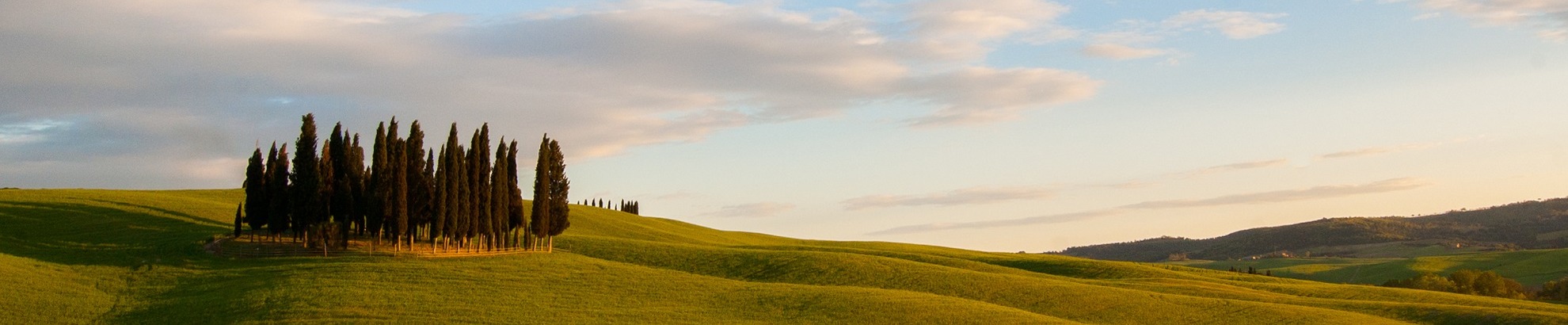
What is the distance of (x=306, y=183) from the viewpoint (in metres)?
65.4

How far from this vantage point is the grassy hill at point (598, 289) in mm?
49531

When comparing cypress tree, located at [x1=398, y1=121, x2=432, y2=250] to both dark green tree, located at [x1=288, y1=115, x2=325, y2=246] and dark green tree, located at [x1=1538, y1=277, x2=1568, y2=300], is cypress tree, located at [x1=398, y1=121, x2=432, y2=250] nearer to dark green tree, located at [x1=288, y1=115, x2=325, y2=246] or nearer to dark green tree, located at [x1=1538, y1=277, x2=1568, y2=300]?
dark green tree, located at [x1=288, y1=115, x2=325, y2=246]

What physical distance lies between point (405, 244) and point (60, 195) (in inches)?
1162

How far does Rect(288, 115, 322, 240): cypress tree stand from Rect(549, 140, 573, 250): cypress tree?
41.5ft

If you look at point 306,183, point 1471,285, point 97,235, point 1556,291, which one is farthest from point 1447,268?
point 97,235

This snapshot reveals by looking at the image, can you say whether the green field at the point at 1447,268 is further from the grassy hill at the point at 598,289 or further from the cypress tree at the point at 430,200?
the cypress tree at the point at 430,200

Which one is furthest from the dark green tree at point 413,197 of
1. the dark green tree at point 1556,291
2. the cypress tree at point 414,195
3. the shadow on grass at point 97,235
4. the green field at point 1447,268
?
the green field at point 1447,268

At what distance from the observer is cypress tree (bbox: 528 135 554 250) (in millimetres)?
68812

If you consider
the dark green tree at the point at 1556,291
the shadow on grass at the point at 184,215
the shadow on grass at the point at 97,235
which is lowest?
the dark green tree at the point at 1556,291

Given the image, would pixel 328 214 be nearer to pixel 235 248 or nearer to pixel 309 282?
pixel 235 248

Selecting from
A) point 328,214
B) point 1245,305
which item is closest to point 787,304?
point 1245,305

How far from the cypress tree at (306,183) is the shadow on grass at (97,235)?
5.03m

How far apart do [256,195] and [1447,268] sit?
118427 mm

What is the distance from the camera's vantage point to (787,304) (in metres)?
53.5
